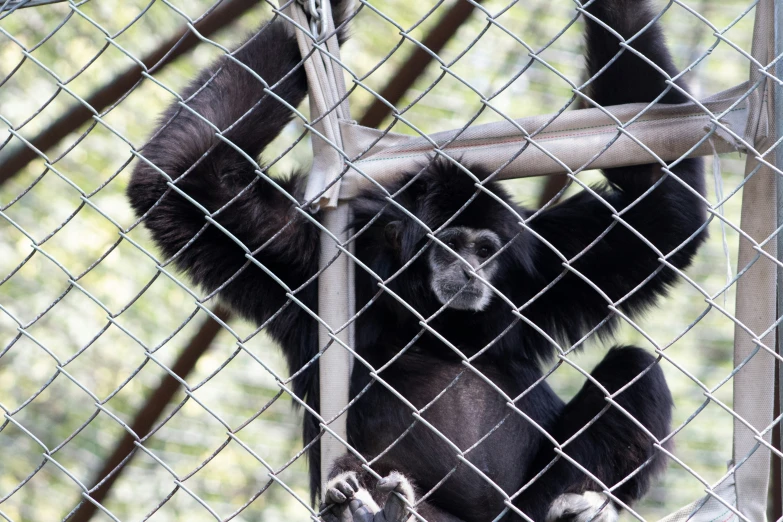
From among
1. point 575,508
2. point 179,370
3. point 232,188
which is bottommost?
point 575,508

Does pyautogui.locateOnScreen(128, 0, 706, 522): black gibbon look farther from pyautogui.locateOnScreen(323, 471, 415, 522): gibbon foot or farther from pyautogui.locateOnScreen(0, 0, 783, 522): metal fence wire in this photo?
pyautogui.locateOnScreen(323, 471, 415, 522): gibbon foot

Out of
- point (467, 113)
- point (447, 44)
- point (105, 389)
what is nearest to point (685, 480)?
point (467, 113)

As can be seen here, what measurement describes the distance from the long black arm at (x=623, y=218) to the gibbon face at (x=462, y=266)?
24 centimetres

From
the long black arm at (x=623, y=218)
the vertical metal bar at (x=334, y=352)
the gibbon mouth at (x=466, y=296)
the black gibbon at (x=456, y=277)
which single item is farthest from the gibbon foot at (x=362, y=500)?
the long black arm at (x=623, y=218)

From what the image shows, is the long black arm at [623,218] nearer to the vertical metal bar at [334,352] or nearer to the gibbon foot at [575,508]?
the gibbon foot at [575,508]

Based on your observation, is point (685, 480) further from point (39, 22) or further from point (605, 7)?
point (39, 22)

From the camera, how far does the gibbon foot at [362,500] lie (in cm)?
336

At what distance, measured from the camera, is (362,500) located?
343 cm

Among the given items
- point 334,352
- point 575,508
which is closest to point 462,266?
point 334,352

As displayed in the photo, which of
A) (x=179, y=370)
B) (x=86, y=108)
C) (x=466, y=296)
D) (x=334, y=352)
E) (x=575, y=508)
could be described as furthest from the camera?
(x=179, y=370)

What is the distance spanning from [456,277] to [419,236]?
0.84 ft

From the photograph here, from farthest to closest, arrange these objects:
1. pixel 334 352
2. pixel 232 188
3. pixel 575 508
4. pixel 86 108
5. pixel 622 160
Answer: pixel 86 108, pixel 232 188, pixel 575 508, pixel 334 352, pixel 622 160

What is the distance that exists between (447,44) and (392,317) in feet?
7.98

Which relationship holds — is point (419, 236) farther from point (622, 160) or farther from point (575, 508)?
point (575, 508)
